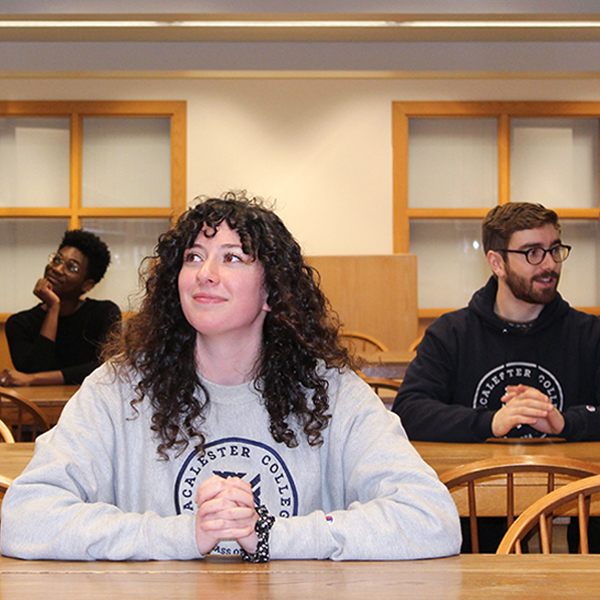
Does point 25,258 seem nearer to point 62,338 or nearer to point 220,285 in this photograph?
point 62,338

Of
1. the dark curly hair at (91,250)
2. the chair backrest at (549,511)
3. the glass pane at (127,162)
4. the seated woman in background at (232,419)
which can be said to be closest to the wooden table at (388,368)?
the dark curly hair at (91,250)

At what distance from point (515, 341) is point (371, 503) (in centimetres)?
134

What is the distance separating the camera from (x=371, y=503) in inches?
45.8

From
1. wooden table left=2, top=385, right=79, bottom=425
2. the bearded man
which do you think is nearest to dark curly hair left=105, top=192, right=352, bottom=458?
the bearded man

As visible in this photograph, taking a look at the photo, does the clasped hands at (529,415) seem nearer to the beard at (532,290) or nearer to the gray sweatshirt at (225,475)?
the beard at (532,290)

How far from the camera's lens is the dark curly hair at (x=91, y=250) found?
3.92 m

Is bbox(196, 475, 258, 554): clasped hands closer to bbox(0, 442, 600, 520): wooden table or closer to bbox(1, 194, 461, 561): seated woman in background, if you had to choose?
bbox(1, 194, 461, 561): seated woman in background

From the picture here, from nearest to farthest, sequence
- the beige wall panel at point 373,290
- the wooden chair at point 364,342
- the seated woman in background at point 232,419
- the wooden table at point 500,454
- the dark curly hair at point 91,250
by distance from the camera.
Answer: the seated woman in background at point 232,419
the wooden table at point 500,454
the dark curly hair at point 91,250
the wooden chair at point 364,342
the beige wall panel at point 373,290

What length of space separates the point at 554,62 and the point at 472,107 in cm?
75

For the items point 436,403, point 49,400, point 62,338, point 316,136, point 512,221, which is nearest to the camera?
point 436,403

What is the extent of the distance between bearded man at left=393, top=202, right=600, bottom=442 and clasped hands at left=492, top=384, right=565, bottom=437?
8.5 inches

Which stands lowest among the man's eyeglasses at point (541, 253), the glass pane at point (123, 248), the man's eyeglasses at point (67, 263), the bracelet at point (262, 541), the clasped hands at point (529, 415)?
the bracelet at point (262, 541)

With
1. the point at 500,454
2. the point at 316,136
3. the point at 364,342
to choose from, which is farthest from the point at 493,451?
the point at 316,136

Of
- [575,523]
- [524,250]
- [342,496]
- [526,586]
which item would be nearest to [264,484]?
[342,496]
